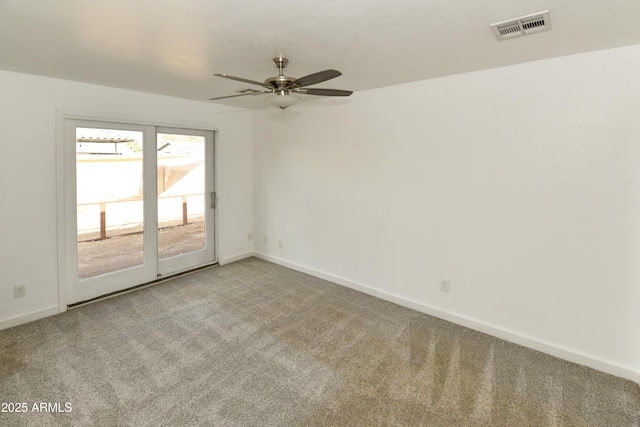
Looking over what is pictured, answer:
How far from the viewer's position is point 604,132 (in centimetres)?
235

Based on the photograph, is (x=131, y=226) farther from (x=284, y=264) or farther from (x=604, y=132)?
(x=604, y=132)

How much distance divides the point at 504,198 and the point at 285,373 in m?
2.39

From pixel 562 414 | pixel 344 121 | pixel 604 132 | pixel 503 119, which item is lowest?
pixel 562 414

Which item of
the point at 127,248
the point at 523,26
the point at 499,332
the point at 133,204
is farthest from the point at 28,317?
the point at 523,26

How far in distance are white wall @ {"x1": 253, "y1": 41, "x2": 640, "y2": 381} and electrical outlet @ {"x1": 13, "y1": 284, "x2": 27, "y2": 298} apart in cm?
325

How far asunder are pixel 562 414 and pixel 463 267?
134cm

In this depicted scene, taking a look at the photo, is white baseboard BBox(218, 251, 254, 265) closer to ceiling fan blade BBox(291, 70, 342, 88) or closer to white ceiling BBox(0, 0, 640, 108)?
white ceiling BBox(0, 0, 640, 108)

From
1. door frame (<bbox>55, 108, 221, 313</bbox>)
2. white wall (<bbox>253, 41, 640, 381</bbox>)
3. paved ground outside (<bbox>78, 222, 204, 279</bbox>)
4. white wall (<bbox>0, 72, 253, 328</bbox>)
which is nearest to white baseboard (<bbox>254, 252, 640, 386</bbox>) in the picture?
white wall (<bbox>253, 41, 640, 381</bbox>)

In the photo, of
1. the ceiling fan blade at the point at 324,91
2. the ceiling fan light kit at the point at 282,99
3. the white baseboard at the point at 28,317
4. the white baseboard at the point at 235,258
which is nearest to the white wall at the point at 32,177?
the white baseboard at the point at 28,317

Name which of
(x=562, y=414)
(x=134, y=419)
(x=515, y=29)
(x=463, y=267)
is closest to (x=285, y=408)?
(x=134, y=419)

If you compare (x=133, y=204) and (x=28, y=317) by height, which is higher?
(x=133, y=204)

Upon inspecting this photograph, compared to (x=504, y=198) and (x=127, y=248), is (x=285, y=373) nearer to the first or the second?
(x=504, y=198)

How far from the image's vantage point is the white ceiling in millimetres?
1731

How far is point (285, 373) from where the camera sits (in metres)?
2.40
